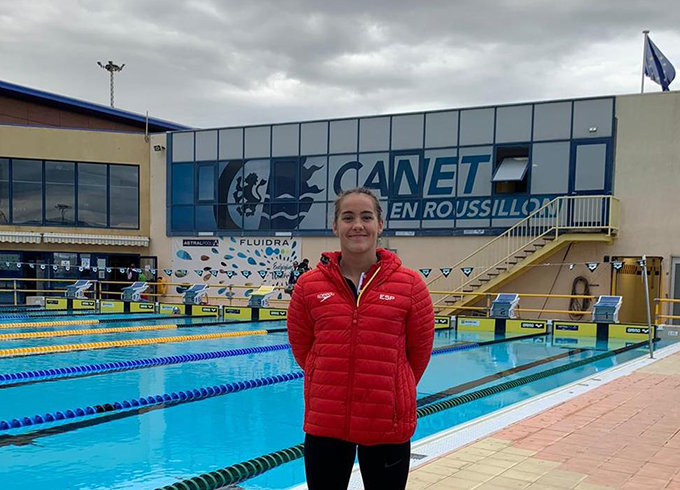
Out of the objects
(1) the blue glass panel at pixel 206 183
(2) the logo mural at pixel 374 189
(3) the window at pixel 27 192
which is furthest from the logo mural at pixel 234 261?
(3) the window at pixel 27 192

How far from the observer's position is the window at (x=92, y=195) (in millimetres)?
21989

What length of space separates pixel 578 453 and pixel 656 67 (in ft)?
55.3

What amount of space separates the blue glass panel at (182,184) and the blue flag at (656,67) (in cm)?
1550

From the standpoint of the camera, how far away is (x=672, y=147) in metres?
15.8

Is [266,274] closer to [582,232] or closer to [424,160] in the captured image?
[424,160]

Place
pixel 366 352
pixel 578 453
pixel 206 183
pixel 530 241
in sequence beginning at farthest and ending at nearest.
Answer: pixel 206 183 → pixel 530 241 → pixel 578 453 → pixel 366 352

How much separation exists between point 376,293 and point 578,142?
53.7ft

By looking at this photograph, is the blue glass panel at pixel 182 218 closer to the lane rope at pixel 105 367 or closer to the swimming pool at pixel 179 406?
the swimming pool at pixel 179 406

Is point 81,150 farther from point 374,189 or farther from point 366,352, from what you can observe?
point 366,352

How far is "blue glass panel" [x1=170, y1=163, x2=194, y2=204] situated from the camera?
870 inches

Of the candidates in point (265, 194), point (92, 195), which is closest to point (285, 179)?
point (265, 194)

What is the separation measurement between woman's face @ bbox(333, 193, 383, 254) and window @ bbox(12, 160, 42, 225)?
72.1ft

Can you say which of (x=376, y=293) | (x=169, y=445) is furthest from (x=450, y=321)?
(x=376, y=293)

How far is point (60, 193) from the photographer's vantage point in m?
21.8
